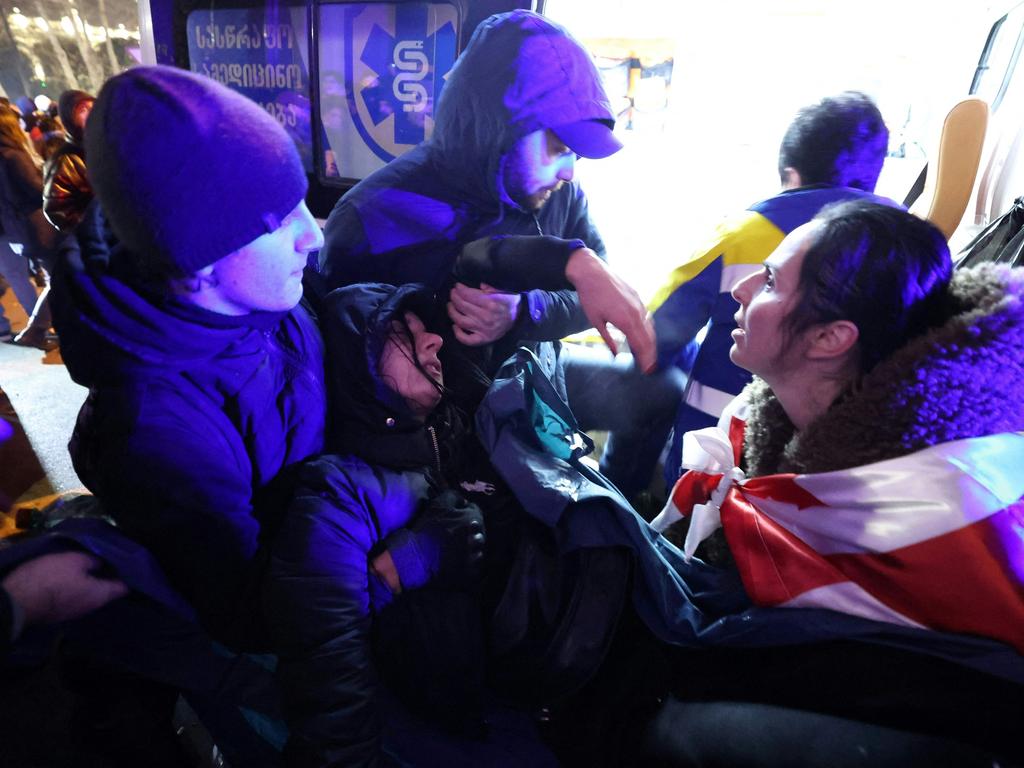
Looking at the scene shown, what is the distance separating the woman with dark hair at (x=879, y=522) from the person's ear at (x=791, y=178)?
2.86ft

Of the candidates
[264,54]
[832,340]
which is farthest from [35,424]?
[832,340]

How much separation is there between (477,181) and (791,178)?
41.2 inches

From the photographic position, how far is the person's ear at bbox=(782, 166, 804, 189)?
65.2 inches

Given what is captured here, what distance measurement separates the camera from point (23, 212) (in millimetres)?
4043

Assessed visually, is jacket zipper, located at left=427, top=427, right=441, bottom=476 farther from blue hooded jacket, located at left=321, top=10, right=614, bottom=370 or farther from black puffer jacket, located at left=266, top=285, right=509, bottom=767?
blue hooded jacket, located at left=321, top=10, right=614, bottom=370

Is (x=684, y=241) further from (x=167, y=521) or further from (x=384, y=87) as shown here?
(x=167, y=521)

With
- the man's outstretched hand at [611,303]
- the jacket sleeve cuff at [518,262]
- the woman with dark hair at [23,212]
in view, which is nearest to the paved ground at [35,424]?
the woman with dark hair at [23,212]

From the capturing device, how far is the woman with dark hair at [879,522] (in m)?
0.65

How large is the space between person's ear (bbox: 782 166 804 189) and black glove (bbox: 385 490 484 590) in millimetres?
1480

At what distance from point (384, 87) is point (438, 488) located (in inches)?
65.5

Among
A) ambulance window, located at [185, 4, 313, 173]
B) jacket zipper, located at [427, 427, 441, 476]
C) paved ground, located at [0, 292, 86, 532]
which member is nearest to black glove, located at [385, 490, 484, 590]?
jacket zipper, located at [427, 427, 441, 476]

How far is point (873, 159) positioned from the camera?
160 cm

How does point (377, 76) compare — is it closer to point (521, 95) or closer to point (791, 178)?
point (521, 95)

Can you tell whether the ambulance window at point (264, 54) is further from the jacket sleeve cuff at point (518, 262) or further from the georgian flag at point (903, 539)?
the georgian flag at point (903, 539)
